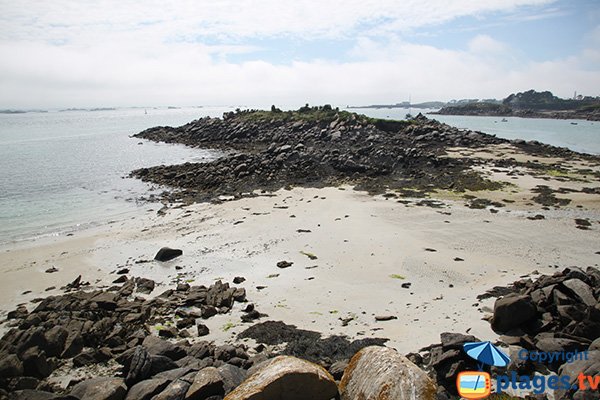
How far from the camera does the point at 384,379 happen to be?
566cm

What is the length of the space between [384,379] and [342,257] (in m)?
9.82

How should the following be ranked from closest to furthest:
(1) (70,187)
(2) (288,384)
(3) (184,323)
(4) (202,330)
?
1. (2) (288,384)
2. (4) (202,330)
3. (3) (184,323)
4. (1) (70,187)

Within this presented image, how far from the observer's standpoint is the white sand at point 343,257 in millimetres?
11016

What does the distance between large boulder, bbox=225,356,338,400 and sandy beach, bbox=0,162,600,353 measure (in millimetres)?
3650

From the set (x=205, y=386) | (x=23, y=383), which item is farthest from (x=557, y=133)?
(x=23, y=383)

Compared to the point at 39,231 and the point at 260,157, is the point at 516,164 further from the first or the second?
the point at 39,231

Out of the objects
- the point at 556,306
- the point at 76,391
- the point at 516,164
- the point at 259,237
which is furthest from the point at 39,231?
the point at 516,164

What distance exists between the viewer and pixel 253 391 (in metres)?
5.68

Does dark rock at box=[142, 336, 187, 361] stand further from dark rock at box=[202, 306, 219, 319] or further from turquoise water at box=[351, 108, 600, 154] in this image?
turquoise water at box=[351, 108, 600, 154]

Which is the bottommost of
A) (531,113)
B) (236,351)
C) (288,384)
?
(236,351)

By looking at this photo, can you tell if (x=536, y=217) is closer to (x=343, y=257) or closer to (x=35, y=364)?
(x=343, y=257)

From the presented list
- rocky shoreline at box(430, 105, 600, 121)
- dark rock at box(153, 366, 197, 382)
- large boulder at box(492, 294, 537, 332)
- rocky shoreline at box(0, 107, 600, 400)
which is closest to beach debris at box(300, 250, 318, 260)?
rocky shoreline at box(0, 107, 600, 400)

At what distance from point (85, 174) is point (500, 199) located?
40534 mm

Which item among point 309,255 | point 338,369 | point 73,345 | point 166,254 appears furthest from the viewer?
point 166,254
